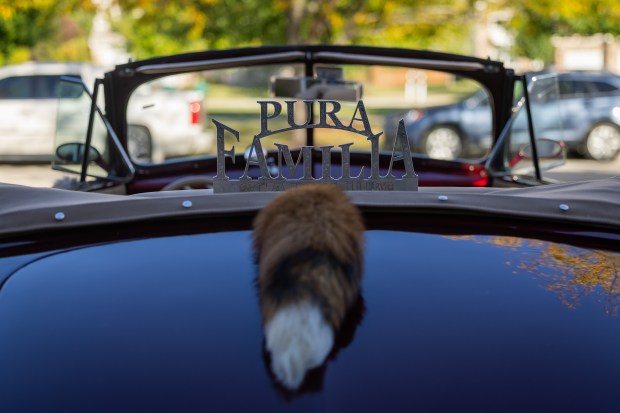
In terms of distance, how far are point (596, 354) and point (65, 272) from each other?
41.0 inches

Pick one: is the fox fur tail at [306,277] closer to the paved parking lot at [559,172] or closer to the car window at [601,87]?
the paved parking lot at [559,172]

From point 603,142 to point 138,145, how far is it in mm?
15006

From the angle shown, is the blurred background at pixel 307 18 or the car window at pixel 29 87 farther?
the car window at pixel 29 87

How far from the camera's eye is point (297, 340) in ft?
4.85

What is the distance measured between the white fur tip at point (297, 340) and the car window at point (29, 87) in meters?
15.8

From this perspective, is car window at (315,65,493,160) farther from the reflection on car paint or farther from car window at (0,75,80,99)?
car window at (0,75,80,99)

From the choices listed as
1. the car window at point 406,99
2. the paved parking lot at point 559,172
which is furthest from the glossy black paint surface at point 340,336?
the paved parking lot at point 559,172

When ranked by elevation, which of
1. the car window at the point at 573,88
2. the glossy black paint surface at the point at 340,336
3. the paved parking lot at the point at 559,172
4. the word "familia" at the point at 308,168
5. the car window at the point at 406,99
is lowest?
the paved parking lot at the point at 559,172

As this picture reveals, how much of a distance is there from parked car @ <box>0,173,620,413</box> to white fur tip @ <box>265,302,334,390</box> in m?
0.03

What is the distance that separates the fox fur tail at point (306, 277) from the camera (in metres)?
1.49

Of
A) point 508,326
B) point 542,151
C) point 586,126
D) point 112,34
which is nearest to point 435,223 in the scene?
point 508,326

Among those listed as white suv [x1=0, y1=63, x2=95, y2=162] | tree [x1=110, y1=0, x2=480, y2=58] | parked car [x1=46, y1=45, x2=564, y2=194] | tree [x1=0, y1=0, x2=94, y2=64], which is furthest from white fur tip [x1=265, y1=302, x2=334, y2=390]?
white suv [x1=0, y1=63, x2=95, y2=162]

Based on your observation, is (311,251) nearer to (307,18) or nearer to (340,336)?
(340,336)

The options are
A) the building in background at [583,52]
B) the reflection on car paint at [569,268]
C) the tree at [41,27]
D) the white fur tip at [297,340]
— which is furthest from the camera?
the building in background at [583,52]
